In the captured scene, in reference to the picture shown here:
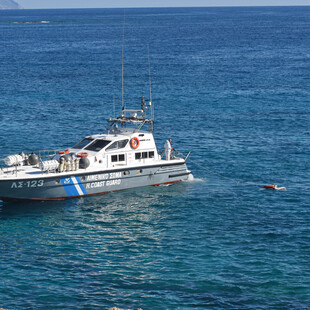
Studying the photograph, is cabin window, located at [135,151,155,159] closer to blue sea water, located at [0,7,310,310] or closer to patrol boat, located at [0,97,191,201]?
patrol boat, located at [0,97,191,201]

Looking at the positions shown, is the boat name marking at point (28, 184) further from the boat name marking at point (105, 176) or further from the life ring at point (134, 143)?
the life ring at point (134, 143)

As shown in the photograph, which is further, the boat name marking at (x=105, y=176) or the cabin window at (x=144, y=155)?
the cabin window at (x=144, y=155)

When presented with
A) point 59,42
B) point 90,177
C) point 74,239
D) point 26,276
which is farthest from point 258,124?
point 59,42

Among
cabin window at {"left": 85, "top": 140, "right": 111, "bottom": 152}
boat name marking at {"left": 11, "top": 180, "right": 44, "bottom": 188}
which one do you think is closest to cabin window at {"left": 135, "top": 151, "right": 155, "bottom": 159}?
cabin window at {"left": 85, "top": 140, "right": 111, "bottom": 152}

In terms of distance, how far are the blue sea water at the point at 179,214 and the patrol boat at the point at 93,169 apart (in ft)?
2.60

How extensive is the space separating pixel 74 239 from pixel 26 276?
5145 mm

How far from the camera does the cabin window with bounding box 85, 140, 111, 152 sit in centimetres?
3956

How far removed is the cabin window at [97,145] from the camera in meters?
39.6

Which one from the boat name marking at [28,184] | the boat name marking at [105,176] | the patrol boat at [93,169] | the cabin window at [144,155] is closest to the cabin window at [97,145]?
the patrol boat at [93,169]

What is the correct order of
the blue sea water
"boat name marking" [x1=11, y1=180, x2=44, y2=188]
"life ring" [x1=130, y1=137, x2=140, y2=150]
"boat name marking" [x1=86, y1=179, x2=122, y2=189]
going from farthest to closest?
1. "life ring" [x1=130, y1=137, x2=140, y2=150]
2. "boat name marking" [x1=86, y1=179, x2=122, y2=189]
3. "boat name marking" [x1=11, y1=180, x2=44, y2=188]
4. the blue sea water

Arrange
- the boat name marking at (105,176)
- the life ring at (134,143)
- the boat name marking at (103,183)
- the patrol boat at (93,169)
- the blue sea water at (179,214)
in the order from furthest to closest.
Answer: the life ring at (134,143), the boat name marking at (103,183), the boat name marking at (105,176), the patrol boat at (93,169), the blue sea water at (179,214)

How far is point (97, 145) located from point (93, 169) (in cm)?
220

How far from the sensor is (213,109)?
6806cm

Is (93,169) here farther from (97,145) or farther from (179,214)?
(179,214)
